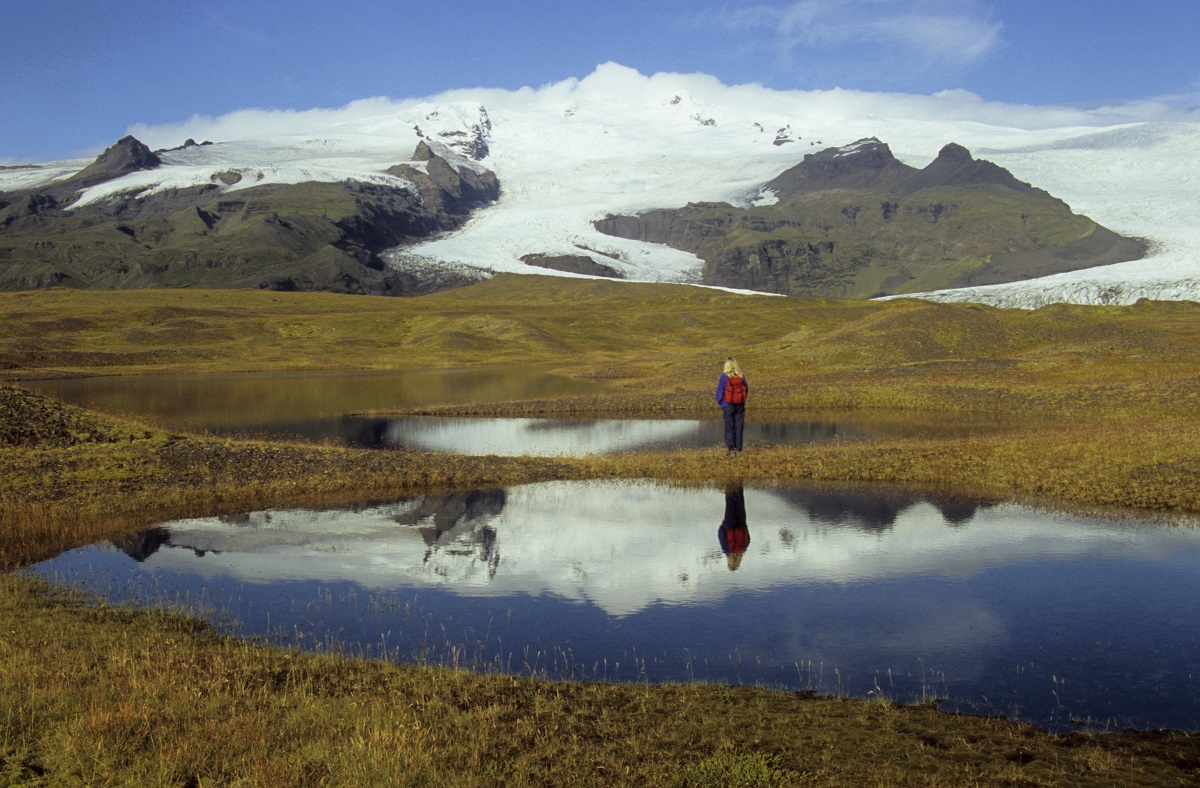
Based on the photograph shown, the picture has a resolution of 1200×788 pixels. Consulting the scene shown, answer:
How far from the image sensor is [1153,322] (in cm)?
11262

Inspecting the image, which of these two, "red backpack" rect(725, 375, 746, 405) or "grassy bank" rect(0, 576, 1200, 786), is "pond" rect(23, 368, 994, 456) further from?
"grassy bank" rect(0, 576, 1200, 786)

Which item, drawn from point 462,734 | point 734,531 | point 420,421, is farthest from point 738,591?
point 420,421

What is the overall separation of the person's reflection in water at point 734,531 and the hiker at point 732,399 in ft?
15.0

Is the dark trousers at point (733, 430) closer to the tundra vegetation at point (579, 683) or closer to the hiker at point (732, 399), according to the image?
the hiker at point (732, 399)

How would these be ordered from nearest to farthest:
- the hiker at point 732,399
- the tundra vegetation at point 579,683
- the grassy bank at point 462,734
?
the grassy bank at point 462,734 → the tundra vegetation at point 579,683 → the hiker at point 732,399

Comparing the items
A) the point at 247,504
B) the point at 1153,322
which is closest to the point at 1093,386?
the point at 247,504

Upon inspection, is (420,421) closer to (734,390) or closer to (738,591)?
(734,390)

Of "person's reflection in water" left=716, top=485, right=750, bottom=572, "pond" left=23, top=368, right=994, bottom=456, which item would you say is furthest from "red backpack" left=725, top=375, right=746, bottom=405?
"pond" left=23, top=368, right=994, bottom=456

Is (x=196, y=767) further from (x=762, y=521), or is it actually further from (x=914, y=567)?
(x=762, y=521)

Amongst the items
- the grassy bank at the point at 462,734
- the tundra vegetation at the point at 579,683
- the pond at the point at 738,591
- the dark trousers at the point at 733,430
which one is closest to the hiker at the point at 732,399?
the dark trousers at the point at 733,430

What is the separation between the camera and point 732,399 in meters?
33.8

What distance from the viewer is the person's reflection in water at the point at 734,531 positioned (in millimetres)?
21562

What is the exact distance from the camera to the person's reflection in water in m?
21.6

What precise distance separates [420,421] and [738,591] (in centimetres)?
3649
